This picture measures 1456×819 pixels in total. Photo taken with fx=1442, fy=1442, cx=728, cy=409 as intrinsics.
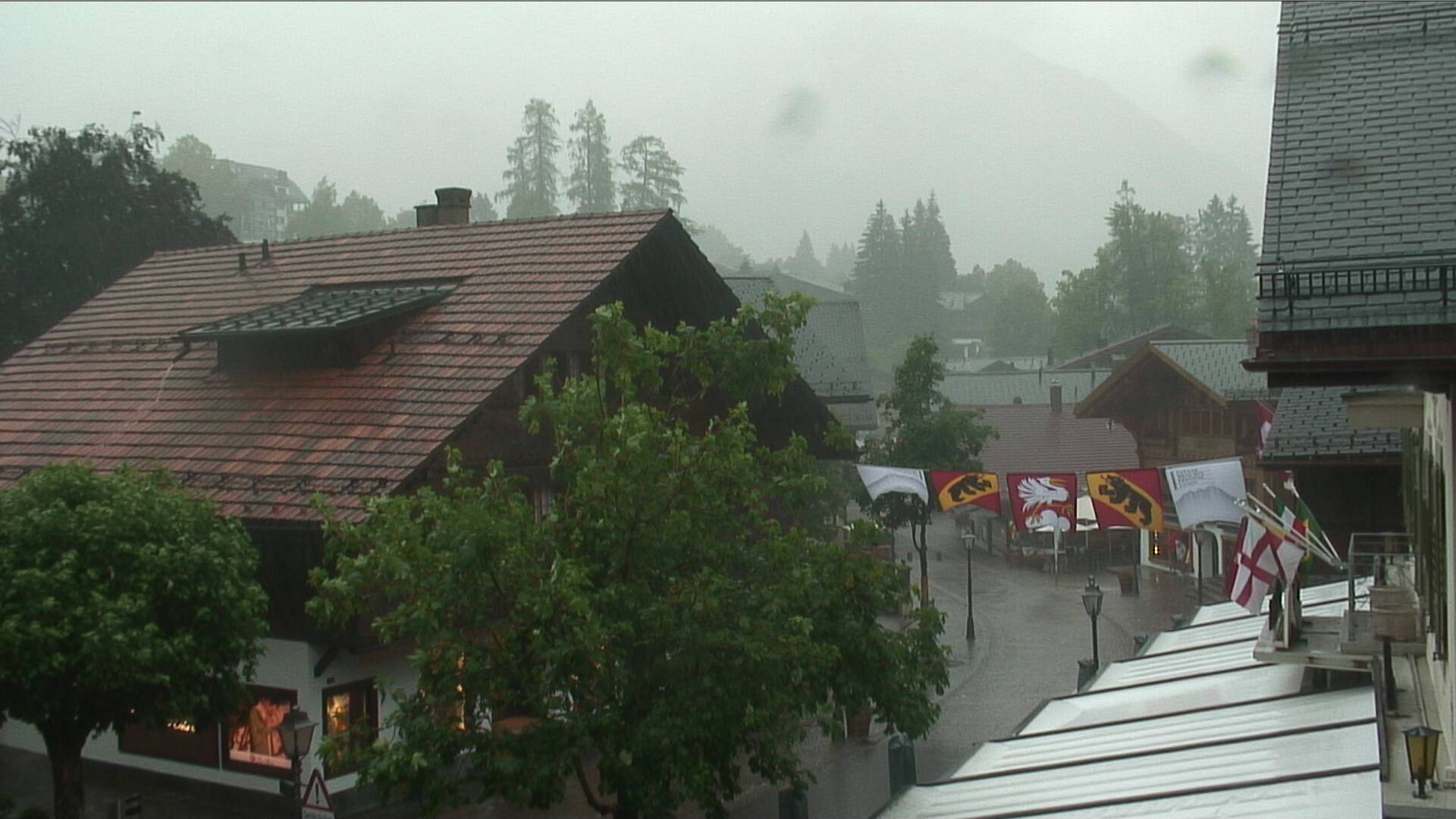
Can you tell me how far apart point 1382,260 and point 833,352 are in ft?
163

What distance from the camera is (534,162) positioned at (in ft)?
357

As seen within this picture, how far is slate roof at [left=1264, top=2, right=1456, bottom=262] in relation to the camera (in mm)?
7172

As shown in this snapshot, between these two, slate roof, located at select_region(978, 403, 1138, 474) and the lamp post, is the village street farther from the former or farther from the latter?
slate roof, located at select_region(978, 403, 1138, 474)

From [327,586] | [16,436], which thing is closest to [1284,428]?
[327,586]

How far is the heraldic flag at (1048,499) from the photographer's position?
2408 cm

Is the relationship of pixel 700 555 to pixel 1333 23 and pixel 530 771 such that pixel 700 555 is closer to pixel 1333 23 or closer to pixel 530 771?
pixel 530 771

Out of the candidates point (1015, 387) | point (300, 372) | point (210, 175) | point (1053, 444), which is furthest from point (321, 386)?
point (210, 175)

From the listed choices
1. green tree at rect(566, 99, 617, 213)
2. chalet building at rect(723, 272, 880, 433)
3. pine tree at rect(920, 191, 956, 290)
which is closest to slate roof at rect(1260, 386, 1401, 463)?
chalet building at rect(723, 272, 880, 433)

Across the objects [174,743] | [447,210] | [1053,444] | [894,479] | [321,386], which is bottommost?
[174,743]

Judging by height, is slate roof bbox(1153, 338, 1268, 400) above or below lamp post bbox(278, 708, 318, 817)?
above

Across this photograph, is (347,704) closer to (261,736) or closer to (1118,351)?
(261,736)

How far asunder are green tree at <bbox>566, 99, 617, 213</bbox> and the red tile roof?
277 ft

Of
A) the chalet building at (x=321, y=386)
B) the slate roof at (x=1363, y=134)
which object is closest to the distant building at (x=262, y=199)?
the chalet building at (x=321, y=386)

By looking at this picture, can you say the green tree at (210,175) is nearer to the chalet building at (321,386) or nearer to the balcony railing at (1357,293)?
the chalet building at (321,386)
